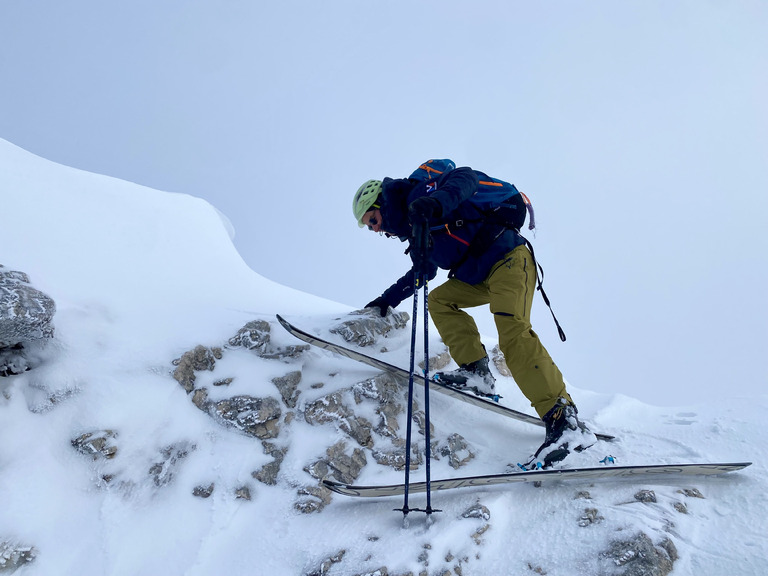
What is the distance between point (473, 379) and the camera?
182 inches

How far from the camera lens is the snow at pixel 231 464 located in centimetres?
281

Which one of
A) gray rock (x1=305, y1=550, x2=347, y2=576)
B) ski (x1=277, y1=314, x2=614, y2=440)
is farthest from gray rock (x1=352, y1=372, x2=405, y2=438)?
gray rock (x1=305, y1=550, x2=347, y2=576)

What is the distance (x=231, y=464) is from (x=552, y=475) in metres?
2.30

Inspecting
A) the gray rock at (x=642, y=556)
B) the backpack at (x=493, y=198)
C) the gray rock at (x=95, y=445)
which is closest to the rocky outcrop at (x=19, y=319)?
the gray rock at (x=95, y=445)

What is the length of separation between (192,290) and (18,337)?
6.42 ft

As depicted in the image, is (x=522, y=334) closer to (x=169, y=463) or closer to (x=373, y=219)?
(x=373, y=219)

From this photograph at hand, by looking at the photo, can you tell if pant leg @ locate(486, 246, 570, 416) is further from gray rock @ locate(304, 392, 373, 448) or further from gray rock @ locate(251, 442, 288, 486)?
gray rock @ locate(251, 442, 288, 486)

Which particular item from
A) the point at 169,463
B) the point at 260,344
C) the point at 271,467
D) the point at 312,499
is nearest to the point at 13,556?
the point at 169,463

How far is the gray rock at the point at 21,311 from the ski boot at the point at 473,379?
10.8 feet

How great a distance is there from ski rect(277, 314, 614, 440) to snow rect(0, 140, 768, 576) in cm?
11

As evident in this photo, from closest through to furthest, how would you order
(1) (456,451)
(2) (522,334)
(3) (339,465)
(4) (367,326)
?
(3) (339,465), (2) (522,334), (1) (456,451), (4) (367,326)

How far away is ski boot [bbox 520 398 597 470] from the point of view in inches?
138

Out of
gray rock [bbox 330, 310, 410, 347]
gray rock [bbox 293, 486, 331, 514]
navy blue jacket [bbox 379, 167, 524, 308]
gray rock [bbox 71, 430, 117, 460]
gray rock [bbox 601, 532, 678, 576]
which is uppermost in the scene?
navy blue jacket [bbox 379, 167, 524, 308]

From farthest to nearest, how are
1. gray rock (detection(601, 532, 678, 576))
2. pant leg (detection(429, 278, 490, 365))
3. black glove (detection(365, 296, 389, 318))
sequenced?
1. black glove (detection(365, 296, 389, 318))
2. pant leg (detection(429, 278, 490, 365))
3. gray rock (detection(601, 532, 678, 576))
